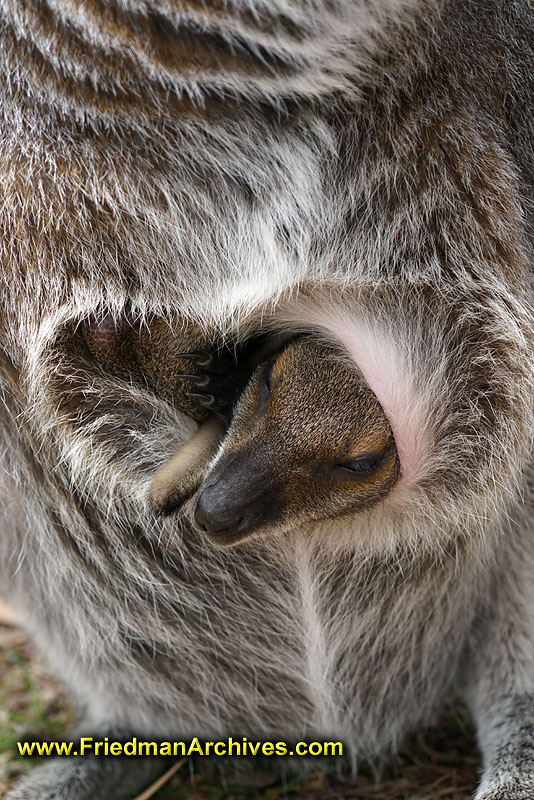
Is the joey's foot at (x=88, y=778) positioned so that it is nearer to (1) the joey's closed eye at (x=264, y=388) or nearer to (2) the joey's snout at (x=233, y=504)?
(2) the joey's snout at (x=233, y=504)

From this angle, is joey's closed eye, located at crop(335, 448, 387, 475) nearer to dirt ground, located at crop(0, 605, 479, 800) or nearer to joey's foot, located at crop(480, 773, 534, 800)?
joey's foot, located at crop(480, 773, 534, 800)

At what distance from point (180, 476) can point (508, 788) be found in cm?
83

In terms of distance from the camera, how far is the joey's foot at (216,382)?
1.60 metres

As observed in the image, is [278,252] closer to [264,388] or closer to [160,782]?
[264,388]

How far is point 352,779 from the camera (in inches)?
82.7

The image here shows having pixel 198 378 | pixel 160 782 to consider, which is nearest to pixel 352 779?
pixel 160 782

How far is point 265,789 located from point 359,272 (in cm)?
122

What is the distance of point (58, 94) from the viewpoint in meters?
1.42

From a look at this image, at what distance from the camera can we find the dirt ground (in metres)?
2.03

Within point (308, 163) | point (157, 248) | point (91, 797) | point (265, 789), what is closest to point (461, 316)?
point (308, 163)

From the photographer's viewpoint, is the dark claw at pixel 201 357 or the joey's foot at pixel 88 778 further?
the joey's foot at pixel 88 778

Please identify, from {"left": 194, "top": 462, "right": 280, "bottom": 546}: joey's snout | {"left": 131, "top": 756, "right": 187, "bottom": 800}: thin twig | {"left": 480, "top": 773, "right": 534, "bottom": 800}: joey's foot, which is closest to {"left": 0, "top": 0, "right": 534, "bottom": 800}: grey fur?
{"left": 480, "top": 773, "right": 534, "bottom": 800}: joey's foot

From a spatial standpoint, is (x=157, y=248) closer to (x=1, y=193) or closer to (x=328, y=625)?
(x=1, y=193)

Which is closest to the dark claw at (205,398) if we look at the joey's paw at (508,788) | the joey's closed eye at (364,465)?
the joey's closed eye at (364,465)
